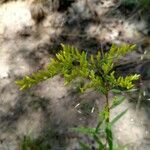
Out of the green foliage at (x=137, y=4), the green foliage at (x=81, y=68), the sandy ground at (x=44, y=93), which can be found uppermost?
the green foliage at (x=81, y=68)

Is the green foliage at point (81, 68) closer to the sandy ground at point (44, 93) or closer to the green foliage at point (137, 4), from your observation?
the sandy ground at point (44, 93)

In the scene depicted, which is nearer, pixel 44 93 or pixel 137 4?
pixel 44 93

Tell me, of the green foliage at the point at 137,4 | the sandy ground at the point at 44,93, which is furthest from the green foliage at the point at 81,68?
the green foliage at the point at 137,4

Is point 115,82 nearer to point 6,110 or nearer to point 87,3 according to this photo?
point 6,110

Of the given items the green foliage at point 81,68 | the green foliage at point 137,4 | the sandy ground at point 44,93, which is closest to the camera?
the green foliage at point 81,68

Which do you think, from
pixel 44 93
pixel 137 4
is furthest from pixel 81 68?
pixel 137 4

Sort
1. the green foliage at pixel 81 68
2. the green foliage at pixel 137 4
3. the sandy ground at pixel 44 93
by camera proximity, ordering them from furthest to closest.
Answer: the green foliage at pixel 137 4 → the sandy ground at pixel 44 93 → the green foliage at pixel 81 68

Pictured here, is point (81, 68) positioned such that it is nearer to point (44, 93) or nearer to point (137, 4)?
point (44, 93)

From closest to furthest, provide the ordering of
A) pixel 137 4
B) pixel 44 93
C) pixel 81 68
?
pixel 81 68, pixel 44 93, pixel 137 4

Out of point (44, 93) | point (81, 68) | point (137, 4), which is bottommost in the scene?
point (44, 93)
